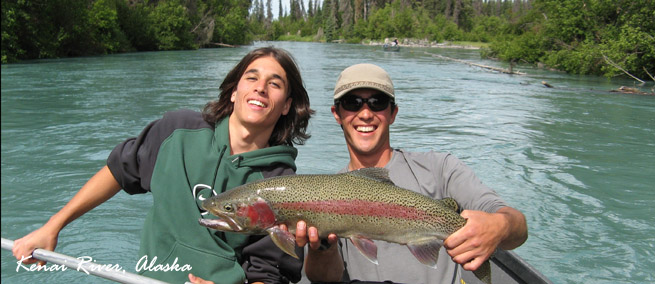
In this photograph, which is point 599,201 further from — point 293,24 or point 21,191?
point 293,24

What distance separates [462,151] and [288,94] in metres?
7.96

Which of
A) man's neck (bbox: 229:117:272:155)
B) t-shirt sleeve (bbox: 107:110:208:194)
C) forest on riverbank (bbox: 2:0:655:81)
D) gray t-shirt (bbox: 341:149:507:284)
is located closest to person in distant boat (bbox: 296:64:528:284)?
gray t-shirt (bbox: 341:149:507:284)

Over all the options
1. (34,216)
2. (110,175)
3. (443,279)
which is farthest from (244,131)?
(34,216)

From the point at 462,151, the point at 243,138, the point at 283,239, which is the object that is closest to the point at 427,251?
the point at 283,239

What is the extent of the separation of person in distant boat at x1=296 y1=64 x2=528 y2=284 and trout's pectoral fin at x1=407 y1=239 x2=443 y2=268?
0.06 m

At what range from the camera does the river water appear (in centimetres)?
588

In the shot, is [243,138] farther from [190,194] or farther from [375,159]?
[375,159]

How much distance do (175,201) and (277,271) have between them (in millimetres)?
718

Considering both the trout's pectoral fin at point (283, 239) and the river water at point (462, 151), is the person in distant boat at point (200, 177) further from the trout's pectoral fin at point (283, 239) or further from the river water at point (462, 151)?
the river water at point (462, 151)

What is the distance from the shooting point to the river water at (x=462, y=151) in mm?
5879

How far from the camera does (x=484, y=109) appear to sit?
15.5 metres

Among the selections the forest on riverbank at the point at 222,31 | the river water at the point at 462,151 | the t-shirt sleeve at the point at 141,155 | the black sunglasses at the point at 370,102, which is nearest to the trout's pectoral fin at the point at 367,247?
the black sunglasses at the point at 370,102

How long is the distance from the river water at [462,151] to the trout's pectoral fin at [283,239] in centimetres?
356

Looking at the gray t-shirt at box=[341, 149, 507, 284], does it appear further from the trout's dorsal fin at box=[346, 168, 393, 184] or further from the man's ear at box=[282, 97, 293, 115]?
the man's ear at box=[282, 97, 293, 115]
